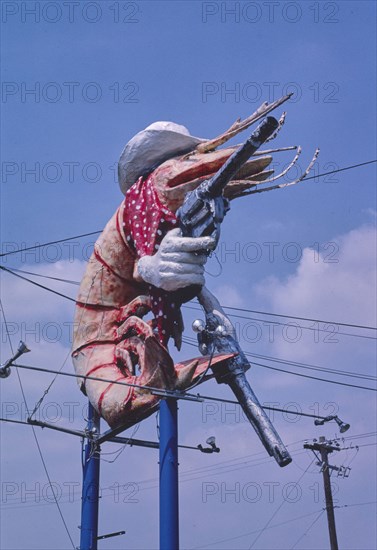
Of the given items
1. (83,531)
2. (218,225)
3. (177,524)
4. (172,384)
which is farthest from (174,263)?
(83,531)

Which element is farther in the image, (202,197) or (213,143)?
(213,143)

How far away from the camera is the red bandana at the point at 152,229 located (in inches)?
440

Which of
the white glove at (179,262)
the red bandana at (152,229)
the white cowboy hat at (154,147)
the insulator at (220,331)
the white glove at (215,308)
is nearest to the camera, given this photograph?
the white glove at (179,262)

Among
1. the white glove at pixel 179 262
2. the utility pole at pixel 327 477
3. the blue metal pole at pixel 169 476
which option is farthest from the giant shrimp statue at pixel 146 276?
the utility pole at pixel 327 477

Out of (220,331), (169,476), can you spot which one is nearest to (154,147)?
(220,331)

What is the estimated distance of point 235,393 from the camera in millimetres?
11094

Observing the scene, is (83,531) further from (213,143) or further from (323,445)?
(323,445)

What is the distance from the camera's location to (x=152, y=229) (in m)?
11.2

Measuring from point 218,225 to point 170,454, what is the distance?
8.92ft

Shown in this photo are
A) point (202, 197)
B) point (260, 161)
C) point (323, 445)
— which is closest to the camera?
point (202, 197)

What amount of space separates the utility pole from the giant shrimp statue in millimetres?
8384

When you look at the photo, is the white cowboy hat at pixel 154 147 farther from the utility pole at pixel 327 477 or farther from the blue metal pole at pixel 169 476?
the utility pole at pixel 327 477

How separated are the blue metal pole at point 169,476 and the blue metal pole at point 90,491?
6.46 feet

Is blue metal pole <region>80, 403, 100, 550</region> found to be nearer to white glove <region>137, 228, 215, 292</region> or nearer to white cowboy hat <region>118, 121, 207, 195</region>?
white glove <region>137, 228, 215, 292</region>
